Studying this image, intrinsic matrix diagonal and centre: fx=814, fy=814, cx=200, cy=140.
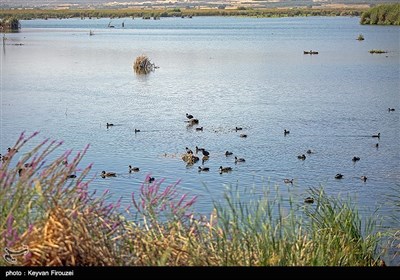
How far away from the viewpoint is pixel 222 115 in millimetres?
24875

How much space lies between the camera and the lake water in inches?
663

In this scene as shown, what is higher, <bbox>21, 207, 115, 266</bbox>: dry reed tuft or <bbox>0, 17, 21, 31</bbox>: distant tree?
<bbox>21, 207, 115, 266</bbox>: dry reed tuft

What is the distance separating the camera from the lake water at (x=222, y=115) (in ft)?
55.2

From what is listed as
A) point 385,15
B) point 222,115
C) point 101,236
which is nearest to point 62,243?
point 101,236

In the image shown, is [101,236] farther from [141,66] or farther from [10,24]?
[10,24]

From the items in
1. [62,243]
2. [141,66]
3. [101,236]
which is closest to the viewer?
[62,243]

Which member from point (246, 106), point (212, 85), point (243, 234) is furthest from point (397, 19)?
point (243, 234)

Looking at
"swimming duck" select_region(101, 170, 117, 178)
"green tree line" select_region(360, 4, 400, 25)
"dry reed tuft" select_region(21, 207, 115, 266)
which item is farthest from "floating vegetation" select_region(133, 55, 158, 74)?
"green tree line" select_region(360, 4, 400, 25)

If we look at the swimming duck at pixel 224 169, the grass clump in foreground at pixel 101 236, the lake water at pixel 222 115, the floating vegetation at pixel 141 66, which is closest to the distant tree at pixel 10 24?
the lake water at pixel 222 115

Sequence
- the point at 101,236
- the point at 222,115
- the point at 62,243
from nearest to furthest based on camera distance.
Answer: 1. the point at 62,243
2. the point at 101,236
3. the point at 222,115

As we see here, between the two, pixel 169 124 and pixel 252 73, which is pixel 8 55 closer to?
pixel 252 73

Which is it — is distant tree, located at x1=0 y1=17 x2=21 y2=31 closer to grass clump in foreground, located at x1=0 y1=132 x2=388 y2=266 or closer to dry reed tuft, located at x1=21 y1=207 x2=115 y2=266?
grass clump in foreground, located at x1=0 y1=132 x2=388 y2=266

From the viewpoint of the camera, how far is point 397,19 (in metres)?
85.3

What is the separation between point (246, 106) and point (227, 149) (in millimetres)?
7856
